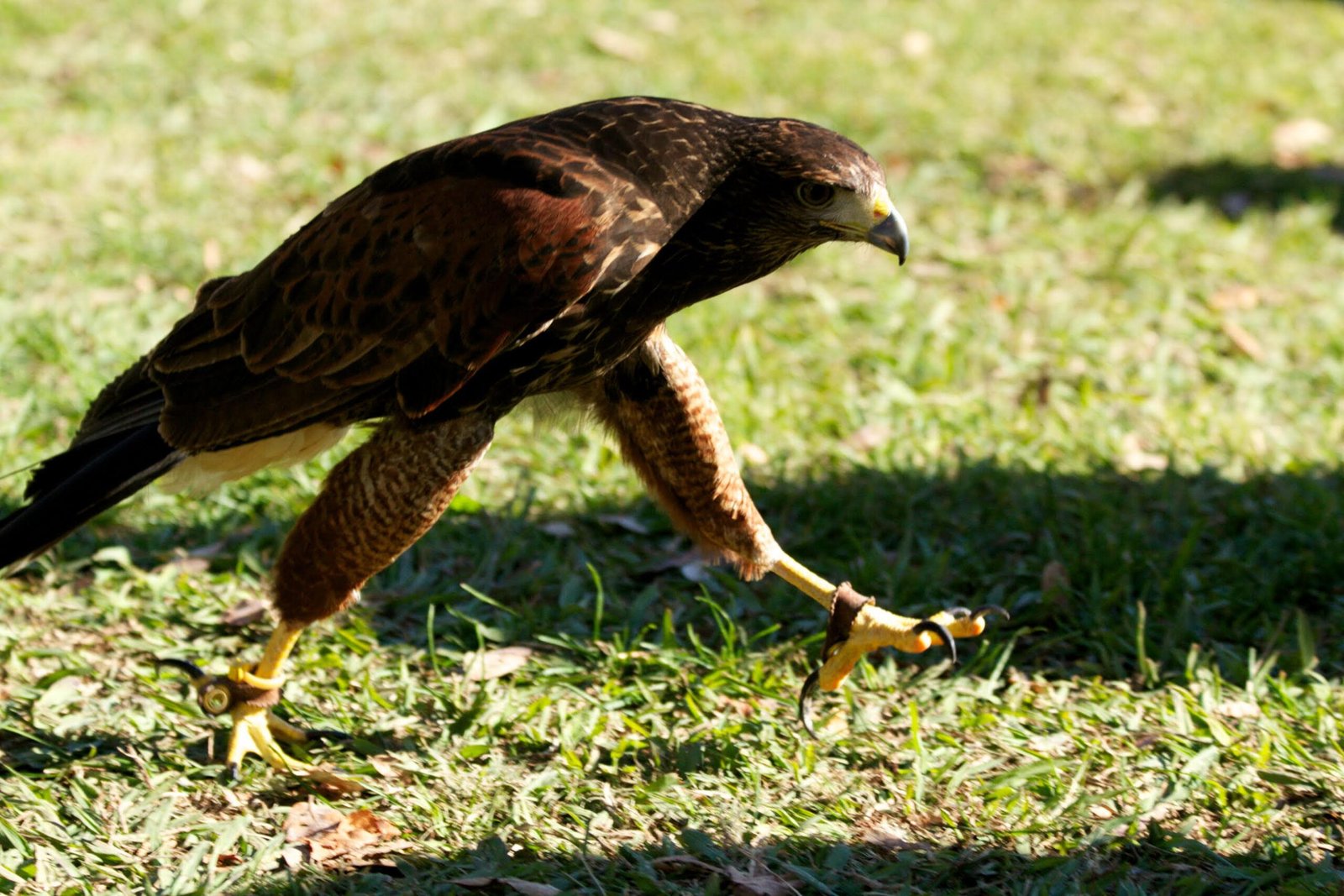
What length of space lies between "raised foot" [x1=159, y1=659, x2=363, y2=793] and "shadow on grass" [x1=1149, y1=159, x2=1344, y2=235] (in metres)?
5.37

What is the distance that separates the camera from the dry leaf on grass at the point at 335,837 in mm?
3273

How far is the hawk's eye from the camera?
3291 millimetres

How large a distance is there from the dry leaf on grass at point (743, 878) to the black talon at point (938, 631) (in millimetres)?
873

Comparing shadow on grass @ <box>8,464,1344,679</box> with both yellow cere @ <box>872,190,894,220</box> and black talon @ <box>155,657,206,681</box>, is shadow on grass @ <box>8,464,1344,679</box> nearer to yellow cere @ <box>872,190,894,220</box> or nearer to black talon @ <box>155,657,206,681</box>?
black talon @ <box>155,657,206,681</box>

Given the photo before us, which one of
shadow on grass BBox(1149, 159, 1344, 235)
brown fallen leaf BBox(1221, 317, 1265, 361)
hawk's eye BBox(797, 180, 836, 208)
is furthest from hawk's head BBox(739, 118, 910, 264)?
shadow on grass BBox(1149, 159, 1344, 235)

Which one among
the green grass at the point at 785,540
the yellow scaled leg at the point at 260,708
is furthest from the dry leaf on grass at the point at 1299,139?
the yellow scaled leg at the point at 260,708

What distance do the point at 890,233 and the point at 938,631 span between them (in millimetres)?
1108

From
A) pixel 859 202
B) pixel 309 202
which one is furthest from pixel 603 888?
pixel 309 202

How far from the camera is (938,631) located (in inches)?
149

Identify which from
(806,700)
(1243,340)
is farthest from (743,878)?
(1243,340)

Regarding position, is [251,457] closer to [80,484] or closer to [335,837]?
[80,484]

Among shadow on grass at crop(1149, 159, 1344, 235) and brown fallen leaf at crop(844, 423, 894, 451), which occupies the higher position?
shadow on grass at crop(1149, 159, 1344, 235)

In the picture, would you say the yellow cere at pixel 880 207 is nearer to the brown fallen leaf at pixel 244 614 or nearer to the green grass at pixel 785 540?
the green grass at pixel 785 540

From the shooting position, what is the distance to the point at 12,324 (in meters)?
5.52
